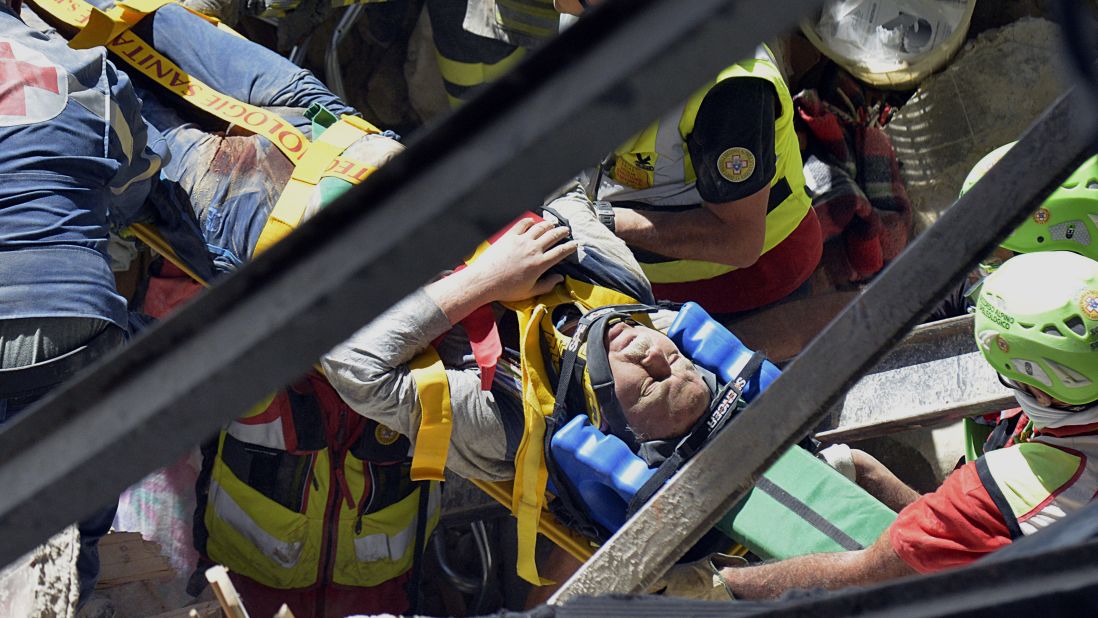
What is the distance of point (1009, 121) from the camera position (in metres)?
5.47

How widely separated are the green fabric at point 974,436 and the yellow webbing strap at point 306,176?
1985mm

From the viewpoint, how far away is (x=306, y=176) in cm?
303

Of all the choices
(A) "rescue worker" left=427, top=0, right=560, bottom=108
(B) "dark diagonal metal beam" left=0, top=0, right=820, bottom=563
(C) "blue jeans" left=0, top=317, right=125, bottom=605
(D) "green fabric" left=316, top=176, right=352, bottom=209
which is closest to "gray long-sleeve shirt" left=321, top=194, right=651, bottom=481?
(D) "green fabric" left=316, top=176, right=352, bottom=209

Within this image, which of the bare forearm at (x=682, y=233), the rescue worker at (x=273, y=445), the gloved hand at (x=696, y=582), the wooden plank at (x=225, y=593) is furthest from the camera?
the bare forearm at (x=682, y=233)

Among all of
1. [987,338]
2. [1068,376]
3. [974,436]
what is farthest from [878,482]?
[1068,376]

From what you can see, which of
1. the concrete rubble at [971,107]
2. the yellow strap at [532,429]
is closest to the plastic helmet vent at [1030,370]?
the yellow strap at [532,429]

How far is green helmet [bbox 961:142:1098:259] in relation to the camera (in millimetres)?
3484

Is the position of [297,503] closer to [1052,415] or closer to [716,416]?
[716,416]

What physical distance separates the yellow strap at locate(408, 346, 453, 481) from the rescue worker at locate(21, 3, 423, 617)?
1.48ft

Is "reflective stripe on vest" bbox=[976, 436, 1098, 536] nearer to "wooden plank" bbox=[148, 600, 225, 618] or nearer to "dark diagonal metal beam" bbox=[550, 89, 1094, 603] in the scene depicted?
"dark diagonal metal beam" bbox=[550, 89, 1094, 603]

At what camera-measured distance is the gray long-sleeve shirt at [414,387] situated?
2.85 m

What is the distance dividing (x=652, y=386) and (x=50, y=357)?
59.5 inches

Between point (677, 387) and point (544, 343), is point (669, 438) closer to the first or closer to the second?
point (677, 387)

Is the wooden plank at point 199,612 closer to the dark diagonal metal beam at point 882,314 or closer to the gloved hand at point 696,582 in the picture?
the gloved hand at point 696,582
